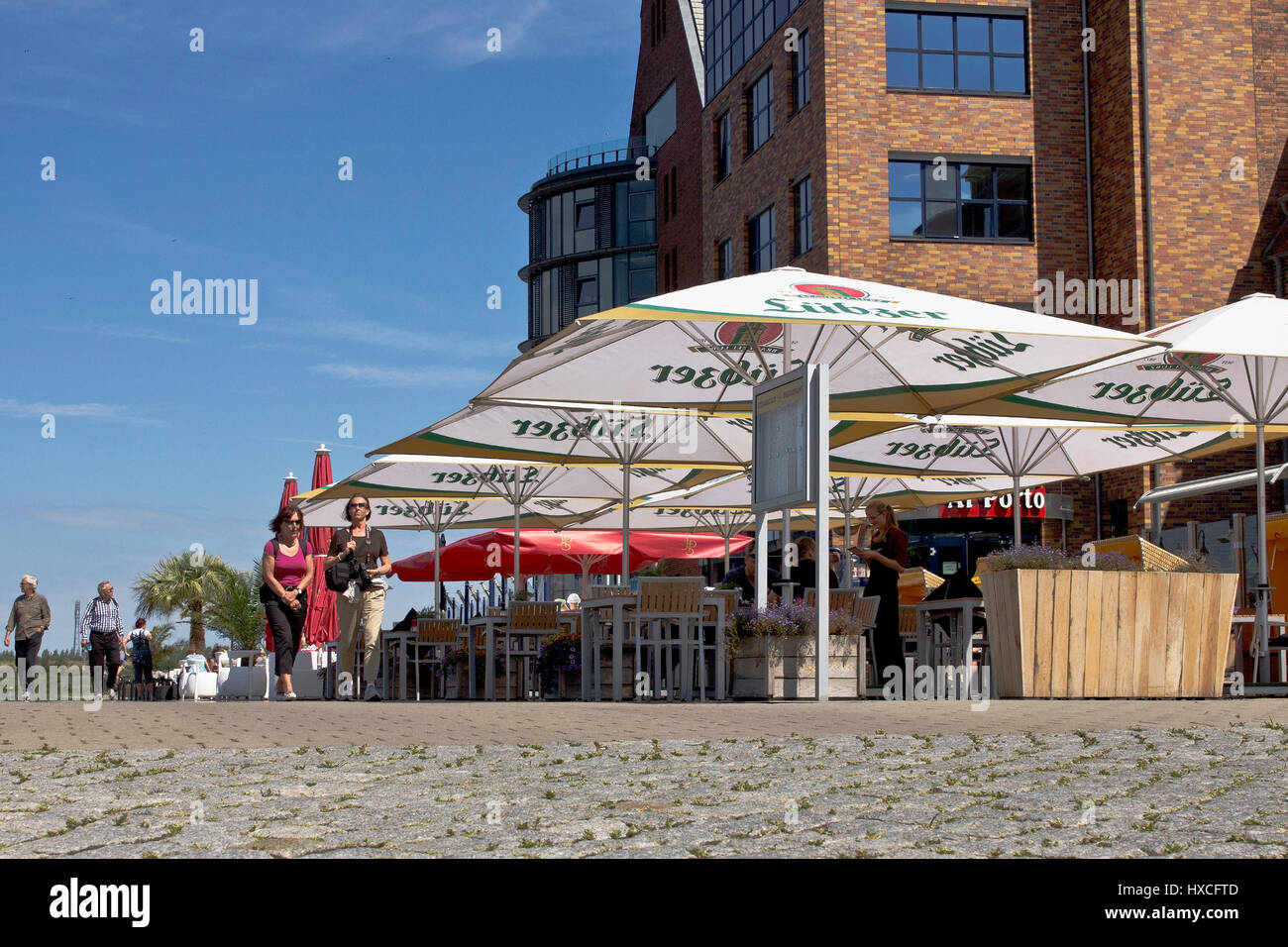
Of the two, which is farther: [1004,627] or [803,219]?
[803,219]

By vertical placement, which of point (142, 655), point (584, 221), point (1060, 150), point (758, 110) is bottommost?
point (142, 655)

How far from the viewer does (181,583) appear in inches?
1596

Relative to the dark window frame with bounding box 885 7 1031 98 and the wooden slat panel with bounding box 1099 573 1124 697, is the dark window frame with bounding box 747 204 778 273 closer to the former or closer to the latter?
the dark window frame with bounding box 885 7 1031 98

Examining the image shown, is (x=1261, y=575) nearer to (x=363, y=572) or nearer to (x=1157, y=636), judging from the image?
(x=1157, y=636)

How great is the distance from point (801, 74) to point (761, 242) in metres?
4.26

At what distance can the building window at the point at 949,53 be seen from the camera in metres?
32.4

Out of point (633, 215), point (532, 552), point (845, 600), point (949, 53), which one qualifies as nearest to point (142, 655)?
point (532, 552)

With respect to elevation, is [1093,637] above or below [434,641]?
above

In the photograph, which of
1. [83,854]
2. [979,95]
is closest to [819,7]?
[979,95]

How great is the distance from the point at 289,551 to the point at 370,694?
197cm

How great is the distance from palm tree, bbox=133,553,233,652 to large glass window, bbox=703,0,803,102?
58.3ft

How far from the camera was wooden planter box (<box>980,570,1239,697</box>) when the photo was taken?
36.4ft

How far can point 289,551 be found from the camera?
1402 cm
